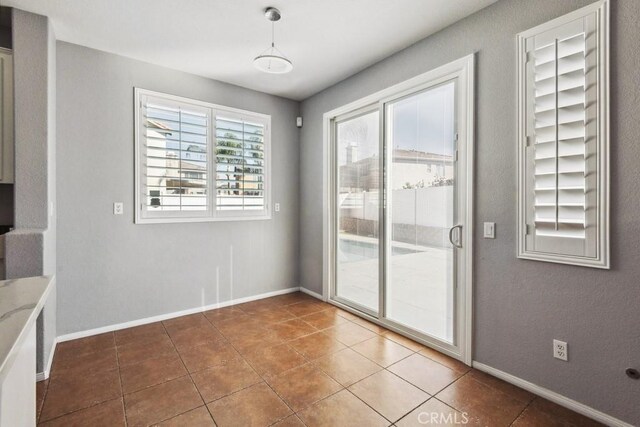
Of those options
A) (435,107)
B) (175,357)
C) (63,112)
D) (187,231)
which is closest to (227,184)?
(187,231)

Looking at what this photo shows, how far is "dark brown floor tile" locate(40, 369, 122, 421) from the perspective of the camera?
1912mm

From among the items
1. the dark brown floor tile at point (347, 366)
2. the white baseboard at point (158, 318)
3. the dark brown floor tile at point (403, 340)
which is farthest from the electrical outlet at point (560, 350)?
the white baseboard at point (158, 318)

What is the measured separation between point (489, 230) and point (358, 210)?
1.53 metres

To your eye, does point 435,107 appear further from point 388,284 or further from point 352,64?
point 388,284

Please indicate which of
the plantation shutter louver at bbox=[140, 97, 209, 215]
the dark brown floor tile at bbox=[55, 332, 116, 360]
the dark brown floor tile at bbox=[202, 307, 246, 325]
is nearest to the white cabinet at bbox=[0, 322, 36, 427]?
the dark brown floor tile at bbox=[55, 332, 116, 360]

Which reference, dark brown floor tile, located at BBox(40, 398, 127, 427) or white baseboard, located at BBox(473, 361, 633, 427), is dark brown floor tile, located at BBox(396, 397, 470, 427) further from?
dark brown floor tile, located at BBox(40, 398, 127, 427)

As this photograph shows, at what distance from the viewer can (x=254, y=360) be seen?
8.18ft

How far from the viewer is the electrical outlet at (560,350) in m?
1.91

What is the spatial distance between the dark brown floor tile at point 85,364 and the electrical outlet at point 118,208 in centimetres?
126

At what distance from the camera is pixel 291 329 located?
310 centimetres

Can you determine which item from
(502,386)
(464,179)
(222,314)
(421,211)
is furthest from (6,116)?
(502,386)

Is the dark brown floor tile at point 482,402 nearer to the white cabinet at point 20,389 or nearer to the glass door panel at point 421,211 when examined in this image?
the glass door panel at point 421,211

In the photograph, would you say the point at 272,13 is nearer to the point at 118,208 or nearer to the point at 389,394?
the point at 118,208

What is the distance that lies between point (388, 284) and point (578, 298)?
5.15ft
